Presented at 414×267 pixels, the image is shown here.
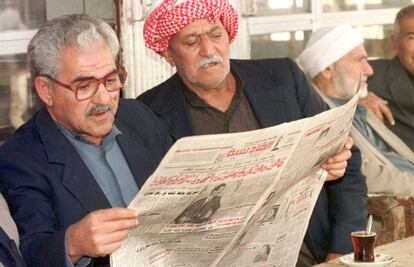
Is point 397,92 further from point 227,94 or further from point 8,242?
point 8,242

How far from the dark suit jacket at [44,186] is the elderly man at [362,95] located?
2044mm

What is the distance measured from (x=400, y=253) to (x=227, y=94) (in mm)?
1039

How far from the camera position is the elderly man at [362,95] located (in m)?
4.82

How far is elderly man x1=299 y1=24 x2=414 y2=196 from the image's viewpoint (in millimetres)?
4820

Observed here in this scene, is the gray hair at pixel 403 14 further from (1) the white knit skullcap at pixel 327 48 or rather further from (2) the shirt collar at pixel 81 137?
(2) the shirt collar at pixel 81 137

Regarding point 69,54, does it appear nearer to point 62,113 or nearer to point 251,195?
point 62,113

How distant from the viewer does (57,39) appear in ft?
9.55

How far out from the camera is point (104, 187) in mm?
2957

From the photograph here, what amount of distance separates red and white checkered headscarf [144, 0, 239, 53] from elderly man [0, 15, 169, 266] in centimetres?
57

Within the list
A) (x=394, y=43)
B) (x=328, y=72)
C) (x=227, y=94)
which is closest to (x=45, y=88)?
(x=227, y=94)

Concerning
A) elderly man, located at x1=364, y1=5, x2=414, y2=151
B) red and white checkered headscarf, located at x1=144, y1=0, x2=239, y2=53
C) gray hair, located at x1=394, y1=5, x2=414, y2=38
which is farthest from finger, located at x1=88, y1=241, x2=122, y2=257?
gray hair, located at x1=394, y1=5, x2=414, y2=38

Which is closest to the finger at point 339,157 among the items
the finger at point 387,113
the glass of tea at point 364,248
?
the glass of tea at point 364,248

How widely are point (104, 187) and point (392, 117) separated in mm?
2852

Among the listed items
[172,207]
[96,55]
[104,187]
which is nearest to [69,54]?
[96,55]
